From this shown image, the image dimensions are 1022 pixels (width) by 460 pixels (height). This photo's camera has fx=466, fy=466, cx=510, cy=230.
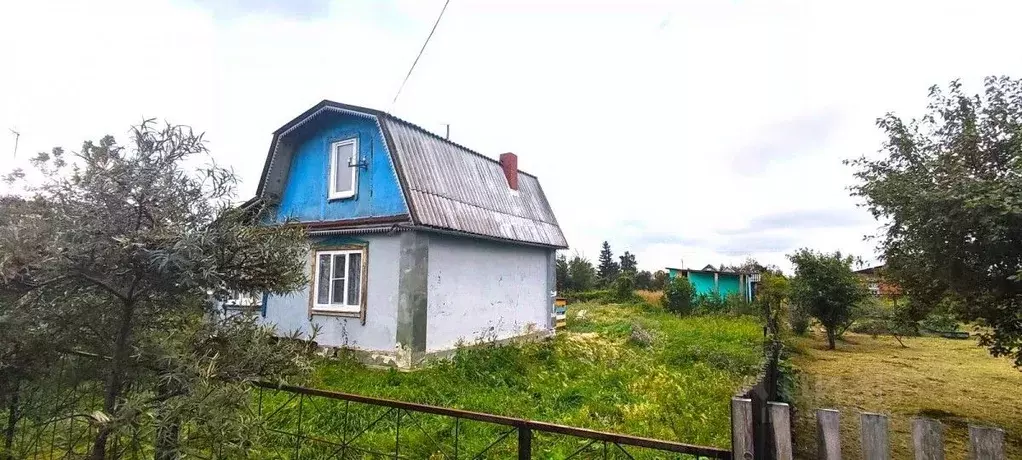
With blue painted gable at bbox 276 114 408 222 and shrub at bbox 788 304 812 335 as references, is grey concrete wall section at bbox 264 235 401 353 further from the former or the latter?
shrub at bbox 788 304 812 335

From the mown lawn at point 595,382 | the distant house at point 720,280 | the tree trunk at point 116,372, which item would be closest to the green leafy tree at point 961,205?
the mown lawn at point 595,382

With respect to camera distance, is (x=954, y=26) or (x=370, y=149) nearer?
(x=954, y=26)

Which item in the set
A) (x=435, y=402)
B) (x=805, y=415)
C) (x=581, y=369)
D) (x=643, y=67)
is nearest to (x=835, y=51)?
(x=643, y=67)

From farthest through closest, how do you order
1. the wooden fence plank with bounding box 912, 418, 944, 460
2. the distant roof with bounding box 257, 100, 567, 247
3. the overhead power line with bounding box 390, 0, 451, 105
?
the distant roof with bounding box 257, 100, 567, 247 → the overhead power line with bounding box 390, 0, 451, 105 → the wooden fence plank with bounding box 912, 418, 944, 460

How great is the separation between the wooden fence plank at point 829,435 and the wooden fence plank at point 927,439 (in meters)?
0.30

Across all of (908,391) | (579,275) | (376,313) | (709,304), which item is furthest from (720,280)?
(376,313)

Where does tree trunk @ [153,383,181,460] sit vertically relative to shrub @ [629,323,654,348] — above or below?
above

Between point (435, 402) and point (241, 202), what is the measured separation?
5.02 m

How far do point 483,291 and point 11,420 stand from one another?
28.2 ft

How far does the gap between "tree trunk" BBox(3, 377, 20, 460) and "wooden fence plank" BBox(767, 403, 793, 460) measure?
14.2ft

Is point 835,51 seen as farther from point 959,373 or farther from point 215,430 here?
point 215,430

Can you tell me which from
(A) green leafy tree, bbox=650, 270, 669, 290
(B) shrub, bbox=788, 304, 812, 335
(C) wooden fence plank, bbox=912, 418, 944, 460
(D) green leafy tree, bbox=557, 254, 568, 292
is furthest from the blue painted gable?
(A) green leafy tree, bbox=650, 270, 669, 290

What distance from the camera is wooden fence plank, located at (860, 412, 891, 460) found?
88.8 inches

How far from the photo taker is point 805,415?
6.87 m
